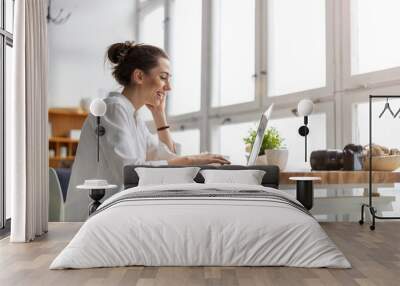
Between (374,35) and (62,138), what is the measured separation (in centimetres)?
494

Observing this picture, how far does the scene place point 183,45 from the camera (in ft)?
22.1

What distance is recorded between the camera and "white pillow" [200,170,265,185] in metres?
5.23

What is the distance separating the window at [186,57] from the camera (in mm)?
6621

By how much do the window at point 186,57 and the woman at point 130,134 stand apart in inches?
7.5

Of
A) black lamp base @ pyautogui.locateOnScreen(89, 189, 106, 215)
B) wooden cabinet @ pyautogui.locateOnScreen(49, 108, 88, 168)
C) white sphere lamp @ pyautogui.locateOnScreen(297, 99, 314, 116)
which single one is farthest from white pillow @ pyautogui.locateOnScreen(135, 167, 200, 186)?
wooden cabinet @ pyautogui.locateOnScreen(49, 108, 88, 168)

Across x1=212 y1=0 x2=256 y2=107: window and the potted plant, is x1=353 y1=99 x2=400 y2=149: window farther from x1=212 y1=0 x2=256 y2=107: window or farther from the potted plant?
x1=212 y1=0 x2=256 y2=107: window

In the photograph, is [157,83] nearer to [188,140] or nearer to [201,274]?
[188,140]

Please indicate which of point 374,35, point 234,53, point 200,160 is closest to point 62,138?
point 234,53

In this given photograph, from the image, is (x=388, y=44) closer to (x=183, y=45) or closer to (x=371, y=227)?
(x=371, y=227)

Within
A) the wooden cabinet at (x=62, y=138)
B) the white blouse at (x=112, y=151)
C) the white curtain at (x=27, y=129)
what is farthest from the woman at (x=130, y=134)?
the wooden cabinet at (x=62, y=138)

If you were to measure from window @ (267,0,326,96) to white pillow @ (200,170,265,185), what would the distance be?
4.19 ft

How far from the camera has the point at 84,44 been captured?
7516 mm

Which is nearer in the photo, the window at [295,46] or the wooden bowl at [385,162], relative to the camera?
the wooden bowl at [385,162]

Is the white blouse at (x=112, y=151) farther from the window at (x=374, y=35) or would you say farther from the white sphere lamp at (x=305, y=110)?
the window at (x=374, y=35)
